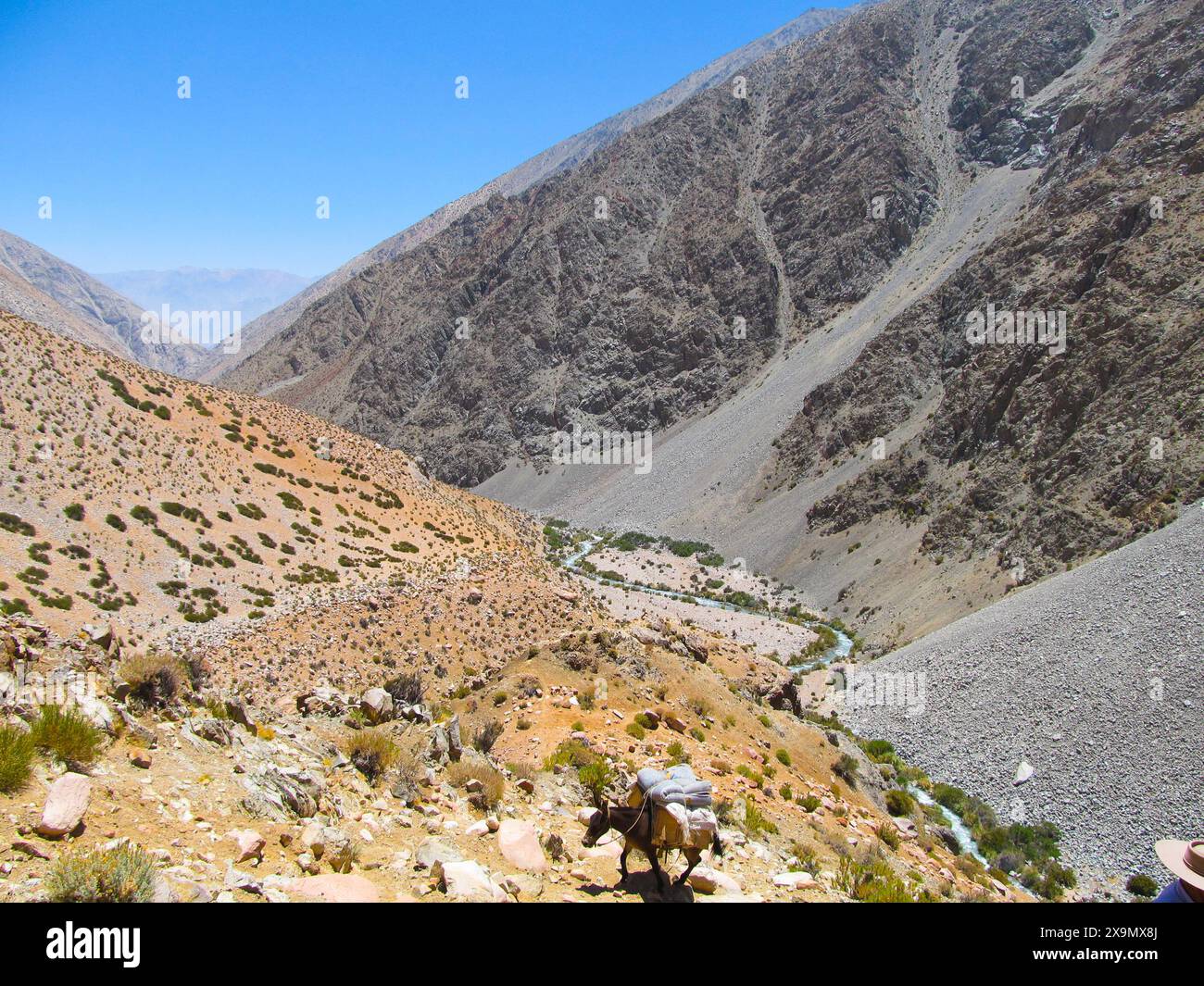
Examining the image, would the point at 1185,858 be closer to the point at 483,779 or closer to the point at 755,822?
the point at 755,822

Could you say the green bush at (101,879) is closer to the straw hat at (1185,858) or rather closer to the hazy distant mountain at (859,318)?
the straw hat at (1185,858)

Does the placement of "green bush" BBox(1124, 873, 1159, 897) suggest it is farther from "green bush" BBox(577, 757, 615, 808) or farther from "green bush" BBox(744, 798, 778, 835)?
"green bush" BBox(577, 757, 615, 808)

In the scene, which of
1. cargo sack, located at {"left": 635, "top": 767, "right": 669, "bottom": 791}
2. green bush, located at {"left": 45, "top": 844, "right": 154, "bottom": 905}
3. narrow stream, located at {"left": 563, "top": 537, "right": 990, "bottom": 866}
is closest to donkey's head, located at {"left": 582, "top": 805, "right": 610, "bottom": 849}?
cargo sack, located at {"left": 635, "top": 767, "right": 669, "bottom": 791}

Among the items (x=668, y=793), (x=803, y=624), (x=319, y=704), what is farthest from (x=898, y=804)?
(x=803, y=624)

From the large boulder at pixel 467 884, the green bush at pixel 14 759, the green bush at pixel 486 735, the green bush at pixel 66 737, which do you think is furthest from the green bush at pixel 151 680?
the large boulder at pixel 467 884

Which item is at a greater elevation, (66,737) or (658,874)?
(66,737)

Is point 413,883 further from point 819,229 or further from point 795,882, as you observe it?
point 819,229
